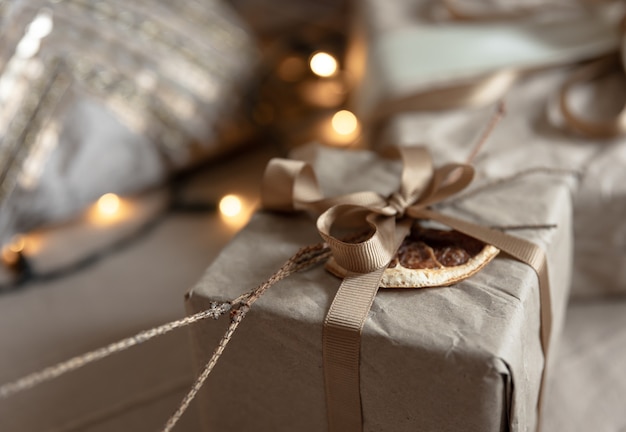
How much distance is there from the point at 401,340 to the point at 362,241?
0.13m

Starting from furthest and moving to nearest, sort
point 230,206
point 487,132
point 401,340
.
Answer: point 230,206 → point 487,132 → point 401,340

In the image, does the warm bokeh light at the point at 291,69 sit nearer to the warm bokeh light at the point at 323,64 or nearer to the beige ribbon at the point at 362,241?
the warm bokeh light at the point at 323,64

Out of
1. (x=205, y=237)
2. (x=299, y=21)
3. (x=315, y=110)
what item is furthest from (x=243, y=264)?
(x=299, y=21)

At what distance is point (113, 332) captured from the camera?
36.7 inches

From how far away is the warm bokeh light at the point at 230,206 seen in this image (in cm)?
113

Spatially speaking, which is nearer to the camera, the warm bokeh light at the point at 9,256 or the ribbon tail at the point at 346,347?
the ribbon tail at the point at 346,347

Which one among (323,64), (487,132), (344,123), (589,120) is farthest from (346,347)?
Result: (323,64)

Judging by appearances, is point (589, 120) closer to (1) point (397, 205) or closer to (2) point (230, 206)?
(1) point (397, 205)

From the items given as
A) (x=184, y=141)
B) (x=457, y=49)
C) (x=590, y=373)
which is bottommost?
(x=590, y=373)

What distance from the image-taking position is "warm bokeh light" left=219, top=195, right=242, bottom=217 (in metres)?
1.13

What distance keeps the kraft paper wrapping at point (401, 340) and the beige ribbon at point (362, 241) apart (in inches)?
0.5

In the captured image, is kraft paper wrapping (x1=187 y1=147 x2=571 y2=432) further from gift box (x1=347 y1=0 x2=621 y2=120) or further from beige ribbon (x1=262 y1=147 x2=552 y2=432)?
gift box (x1=347 y1=0 x2=621 y2=120)

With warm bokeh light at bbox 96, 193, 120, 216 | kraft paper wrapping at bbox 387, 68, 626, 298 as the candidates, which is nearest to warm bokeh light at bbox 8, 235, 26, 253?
warm bokeh light at bbox 96, 193, 120, 216

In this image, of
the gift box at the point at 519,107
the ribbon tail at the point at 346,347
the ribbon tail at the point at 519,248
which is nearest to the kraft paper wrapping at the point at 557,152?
the gift box at the point at 519,107
